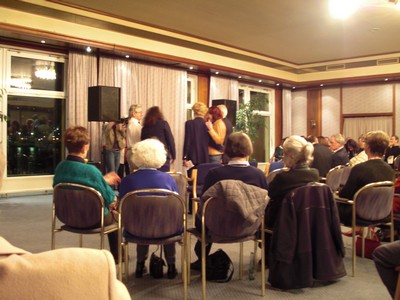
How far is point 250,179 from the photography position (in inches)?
116

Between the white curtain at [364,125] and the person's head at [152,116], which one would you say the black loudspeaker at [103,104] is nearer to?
the person's head at [152,116]

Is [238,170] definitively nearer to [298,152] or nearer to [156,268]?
[298,152]

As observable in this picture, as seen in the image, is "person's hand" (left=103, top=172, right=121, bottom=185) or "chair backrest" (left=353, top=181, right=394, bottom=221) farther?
"chair backrest" (left=353, top=181, right=394, bottom=221)

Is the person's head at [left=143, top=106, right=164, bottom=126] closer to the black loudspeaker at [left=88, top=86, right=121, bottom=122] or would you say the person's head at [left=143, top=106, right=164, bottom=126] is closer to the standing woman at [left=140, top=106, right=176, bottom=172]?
the standing woman at [left=140, top=106, right=176, bottom=172]

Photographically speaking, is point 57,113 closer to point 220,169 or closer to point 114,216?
point 114,216

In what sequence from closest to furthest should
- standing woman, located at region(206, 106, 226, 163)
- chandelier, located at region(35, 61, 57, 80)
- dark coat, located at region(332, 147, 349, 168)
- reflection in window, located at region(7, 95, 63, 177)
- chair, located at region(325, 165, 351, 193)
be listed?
chair, located at region(325, 165, 351, 193) → standing woman, located at region(206, 106, 226, 163) → dark coat, located at region(332, 147, 349, 168) → reflection in window, located at region(7, 95, 63, 177) → chandelier, located at region(35, 61, 57, 80)

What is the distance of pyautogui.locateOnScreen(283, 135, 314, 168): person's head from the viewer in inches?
122

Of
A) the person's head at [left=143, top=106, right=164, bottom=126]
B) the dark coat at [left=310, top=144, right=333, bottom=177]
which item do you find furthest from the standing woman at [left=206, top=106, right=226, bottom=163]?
the dark coat at [left=310, top=144, right=333, bottom=177]

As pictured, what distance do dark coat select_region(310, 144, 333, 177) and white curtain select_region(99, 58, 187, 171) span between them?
14.2ft

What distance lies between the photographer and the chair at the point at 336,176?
4749mm

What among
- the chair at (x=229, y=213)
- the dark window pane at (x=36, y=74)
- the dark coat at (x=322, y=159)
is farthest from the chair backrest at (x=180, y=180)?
the dark window pane at (x=36, y=74)

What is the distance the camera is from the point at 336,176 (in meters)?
4.89

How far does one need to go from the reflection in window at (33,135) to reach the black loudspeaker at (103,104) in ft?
4.25

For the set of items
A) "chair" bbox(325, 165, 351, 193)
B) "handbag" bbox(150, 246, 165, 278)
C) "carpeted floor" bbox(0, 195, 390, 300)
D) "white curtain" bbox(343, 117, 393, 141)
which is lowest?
"carpeted floor" bbox(0, 195, 390, 300)
